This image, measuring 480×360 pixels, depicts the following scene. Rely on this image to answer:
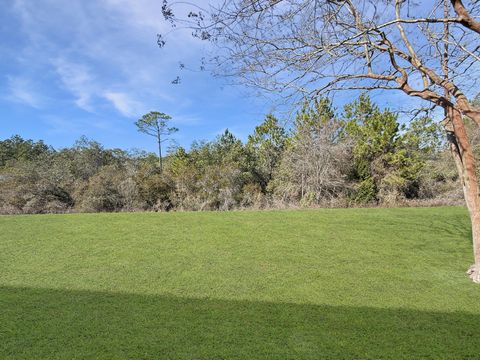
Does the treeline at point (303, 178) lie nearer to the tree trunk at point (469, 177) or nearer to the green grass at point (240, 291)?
the green grass at point (240, 291)

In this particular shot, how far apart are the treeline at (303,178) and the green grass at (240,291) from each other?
6759 mm

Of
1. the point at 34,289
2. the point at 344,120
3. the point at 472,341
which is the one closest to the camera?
the point at 472,341

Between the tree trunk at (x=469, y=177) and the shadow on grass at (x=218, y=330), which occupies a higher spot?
the tree trunk at (x=469, y=177)

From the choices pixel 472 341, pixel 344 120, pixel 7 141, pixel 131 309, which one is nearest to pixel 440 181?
pixel 344 120

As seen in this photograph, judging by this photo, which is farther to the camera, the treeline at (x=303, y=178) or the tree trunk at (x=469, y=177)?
the treeline at (x=303, y=178)

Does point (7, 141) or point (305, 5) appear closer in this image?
point (305, 5)

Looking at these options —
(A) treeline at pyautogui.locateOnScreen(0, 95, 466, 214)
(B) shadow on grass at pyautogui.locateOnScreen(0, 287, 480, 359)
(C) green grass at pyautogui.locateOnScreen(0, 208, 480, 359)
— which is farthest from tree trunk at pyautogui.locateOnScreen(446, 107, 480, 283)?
(A) treeline at pyautogui.locateOnScreen(0, 95, 466, 214)

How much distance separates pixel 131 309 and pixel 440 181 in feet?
44.6

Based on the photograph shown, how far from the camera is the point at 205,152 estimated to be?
17.2 metres

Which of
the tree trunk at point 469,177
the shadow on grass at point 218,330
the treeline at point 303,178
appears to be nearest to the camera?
the shadow on grass at point 218,330

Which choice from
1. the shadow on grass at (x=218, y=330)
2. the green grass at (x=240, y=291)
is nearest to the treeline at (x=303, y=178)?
the green grass at (x=240, y=291)

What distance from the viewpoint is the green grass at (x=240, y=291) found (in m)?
2.36

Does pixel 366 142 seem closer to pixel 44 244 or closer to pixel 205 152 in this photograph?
pixel 205 152

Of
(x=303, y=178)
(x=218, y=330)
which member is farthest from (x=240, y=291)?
(x=303, y=178)
